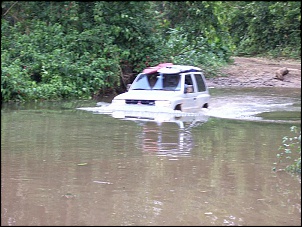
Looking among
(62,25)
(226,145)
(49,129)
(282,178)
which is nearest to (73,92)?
(62,25)

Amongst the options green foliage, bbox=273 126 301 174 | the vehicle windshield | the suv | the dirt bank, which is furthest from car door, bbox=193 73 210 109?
the dirt bank

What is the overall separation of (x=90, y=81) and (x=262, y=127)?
775 centimetres

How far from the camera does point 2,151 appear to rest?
934cm

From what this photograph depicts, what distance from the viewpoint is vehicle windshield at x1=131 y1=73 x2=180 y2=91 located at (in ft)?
48.4

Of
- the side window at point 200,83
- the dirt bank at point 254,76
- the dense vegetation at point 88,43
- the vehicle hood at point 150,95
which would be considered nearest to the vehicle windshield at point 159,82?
the vehicle hood at point 150,95

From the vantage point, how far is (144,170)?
27.9 feet

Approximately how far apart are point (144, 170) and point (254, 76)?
2067 cm

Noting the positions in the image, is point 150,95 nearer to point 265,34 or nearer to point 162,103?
point 162,103

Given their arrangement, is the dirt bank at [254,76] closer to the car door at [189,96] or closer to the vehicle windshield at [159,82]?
the car door at [189,96]

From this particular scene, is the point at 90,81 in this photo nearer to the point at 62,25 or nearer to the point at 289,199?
the point at 62,25

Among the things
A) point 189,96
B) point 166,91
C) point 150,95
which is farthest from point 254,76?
point 150,95

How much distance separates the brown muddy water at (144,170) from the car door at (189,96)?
0.62m

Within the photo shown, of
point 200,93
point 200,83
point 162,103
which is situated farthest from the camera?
point 200,83

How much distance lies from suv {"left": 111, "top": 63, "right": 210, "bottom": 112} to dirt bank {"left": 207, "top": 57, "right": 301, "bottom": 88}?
11.3 m
